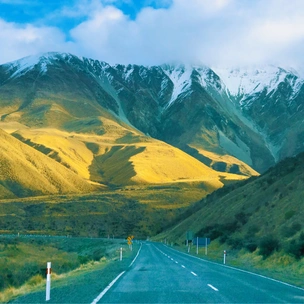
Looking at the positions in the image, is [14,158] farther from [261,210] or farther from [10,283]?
[10,283]

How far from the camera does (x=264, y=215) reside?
5178cm

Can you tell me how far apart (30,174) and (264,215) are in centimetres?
10166

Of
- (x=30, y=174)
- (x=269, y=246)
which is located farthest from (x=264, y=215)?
(x=30, y=174)

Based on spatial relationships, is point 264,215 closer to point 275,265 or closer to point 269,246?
point 269,246

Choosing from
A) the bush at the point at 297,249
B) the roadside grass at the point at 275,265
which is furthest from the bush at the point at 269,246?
the bush at the point at 297,249

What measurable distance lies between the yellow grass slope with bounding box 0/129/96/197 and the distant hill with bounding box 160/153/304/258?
222ft

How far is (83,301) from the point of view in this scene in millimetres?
13680

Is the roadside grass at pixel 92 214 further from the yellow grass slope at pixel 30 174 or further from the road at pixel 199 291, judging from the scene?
the road at pixel 199 291

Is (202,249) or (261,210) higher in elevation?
(261,210)

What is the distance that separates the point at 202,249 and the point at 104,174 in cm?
13330

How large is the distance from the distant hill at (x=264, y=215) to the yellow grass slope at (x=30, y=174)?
67.7 metres

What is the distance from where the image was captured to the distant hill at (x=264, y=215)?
36719 millimetres

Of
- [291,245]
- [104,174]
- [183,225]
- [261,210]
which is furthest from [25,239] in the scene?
[104,174]

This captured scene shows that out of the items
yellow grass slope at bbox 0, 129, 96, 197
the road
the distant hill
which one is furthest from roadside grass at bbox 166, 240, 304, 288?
yellow grass slope at bbox 0, 129, 96, 197
